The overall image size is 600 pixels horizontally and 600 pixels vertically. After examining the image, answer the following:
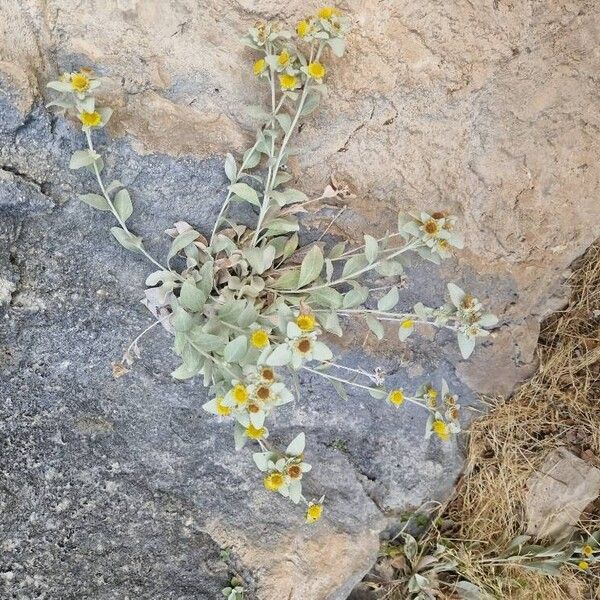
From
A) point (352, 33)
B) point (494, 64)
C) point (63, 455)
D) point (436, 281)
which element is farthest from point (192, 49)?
point (63, 455)

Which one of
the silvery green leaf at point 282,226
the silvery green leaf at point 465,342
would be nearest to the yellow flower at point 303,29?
the silvery green leaf at point 282,226

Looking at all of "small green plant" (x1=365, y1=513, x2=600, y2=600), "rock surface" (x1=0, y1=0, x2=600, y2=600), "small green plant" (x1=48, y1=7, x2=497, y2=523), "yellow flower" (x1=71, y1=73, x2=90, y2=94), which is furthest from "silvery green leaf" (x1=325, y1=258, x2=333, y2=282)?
"small green plant" (x1=365, y1=513, x2=600, y2=600)

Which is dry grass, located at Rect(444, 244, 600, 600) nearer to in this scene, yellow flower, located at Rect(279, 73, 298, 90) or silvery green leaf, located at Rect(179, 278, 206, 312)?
silvery green leaf, located at Rect(179, 278, 206, 312)

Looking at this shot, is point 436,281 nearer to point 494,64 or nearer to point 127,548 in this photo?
point 494,64

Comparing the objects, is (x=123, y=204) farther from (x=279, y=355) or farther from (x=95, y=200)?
(x=279, y=355)

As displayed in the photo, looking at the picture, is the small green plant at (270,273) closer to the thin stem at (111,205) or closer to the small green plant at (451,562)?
the thin stem at (111,205)

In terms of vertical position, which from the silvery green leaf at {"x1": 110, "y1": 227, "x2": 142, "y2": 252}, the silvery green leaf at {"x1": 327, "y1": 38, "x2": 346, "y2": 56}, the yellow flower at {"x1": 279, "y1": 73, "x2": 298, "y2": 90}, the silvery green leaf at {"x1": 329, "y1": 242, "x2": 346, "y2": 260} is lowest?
the silvery green leaf at {"x1": 110, "y1": 227, "x2": 142, "y2": 252}
